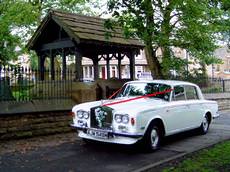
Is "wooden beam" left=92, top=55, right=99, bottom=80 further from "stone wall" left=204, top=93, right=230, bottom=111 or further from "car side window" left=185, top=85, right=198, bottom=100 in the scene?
"stone wall" left=204, top=93, right=230, bottom=111

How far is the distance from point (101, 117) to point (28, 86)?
3836mm

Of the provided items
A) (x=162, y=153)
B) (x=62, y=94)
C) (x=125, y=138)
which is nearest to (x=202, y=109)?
(x=162, y=153)

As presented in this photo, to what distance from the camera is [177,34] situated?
14102 millimetres

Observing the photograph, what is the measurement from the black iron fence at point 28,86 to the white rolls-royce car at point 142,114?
8.39ft

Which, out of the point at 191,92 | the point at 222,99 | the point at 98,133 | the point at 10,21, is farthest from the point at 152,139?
the point at 222,99

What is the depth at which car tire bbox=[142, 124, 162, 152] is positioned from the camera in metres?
8.92

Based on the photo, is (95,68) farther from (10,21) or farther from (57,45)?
(10,21)

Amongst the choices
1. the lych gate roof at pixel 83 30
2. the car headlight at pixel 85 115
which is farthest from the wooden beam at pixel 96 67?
the car headlight at pixel 85 115

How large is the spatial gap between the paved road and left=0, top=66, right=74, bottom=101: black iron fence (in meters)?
2.47

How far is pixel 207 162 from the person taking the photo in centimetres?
765

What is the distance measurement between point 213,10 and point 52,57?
22.5ft

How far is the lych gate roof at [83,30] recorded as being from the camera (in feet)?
43.7

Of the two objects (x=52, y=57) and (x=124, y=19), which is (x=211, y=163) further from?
(x=52, y=57)

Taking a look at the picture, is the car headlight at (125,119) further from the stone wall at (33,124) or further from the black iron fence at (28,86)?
the black iron fence at (28,86)
